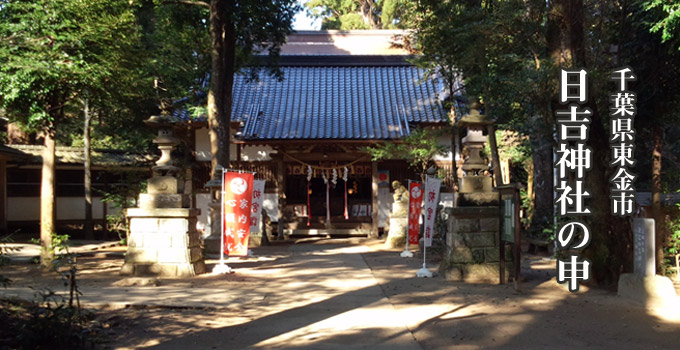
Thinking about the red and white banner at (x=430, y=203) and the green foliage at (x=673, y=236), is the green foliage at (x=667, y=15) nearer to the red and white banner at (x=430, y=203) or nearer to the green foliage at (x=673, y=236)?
the green foliage at (x=673, y=236)

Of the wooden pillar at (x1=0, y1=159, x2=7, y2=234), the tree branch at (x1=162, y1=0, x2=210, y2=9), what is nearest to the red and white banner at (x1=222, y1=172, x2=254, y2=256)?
the tree branch at (x1=162, y1=0, x2=210, y2=9)

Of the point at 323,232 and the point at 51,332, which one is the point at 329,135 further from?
the point at 51,332

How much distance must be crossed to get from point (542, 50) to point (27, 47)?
10.4 m

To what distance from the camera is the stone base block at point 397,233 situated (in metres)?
16.9

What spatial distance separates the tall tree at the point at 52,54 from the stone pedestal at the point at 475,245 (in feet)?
Answer: 23.9

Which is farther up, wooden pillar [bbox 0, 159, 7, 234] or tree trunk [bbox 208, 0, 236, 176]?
tree trunk [bbox 208, 0, 236, 176]

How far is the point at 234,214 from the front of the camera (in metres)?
11.5

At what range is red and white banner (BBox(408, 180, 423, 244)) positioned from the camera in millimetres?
14169

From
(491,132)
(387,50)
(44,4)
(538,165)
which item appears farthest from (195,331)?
(387,50)

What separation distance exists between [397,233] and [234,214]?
685cm

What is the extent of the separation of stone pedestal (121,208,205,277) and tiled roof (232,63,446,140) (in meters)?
8.24

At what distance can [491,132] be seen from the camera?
42.8 feet

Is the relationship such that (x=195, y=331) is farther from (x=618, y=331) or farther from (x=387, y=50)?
(x=387, y=50)

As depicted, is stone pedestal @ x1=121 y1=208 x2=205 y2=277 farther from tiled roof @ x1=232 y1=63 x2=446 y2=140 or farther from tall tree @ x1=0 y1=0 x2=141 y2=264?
tiled roof @ x1=232 y1=63 x2=446 y2=140
